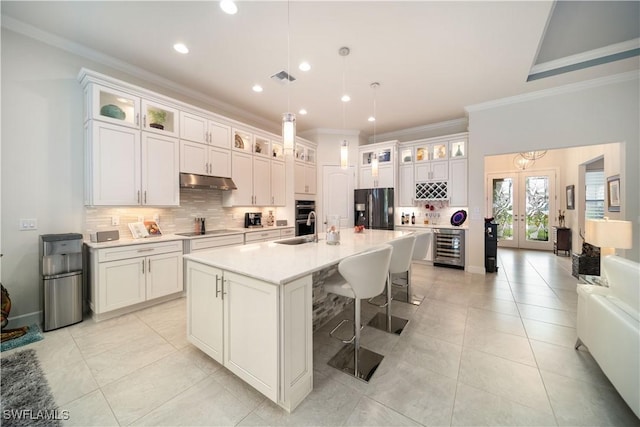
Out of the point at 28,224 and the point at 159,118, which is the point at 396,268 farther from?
the point at 28,224

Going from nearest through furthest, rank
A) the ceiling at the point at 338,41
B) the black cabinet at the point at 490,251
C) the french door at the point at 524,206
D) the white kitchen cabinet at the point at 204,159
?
the ceiling at the point at 338,41 < the white kitchen cabinet at the point at 204,159 < the black cabinet at the point at 490,251 < the french door at the point at 524,206

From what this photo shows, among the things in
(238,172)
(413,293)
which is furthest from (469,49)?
(238,172)

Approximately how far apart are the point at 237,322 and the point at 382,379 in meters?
1.15

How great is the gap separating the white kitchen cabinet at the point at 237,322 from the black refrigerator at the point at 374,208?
426 cm

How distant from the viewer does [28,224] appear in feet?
8.55

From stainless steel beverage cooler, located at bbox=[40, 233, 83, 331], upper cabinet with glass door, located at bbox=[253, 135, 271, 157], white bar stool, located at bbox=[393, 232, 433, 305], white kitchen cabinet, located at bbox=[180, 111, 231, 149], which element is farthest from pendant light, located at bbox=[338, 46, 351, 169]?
stainless steel beverage cooler, located at bbox=[40, 233, 83, 331]

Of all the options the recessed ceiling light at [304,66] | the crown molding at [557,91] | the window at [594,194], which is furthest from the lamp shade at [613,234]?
the recessed ceiling light at [304,66]

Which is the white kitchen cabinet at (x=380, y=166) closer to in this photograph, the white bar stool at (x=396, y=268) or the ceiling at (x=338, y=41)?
the ceiling at (x=338, y=41)

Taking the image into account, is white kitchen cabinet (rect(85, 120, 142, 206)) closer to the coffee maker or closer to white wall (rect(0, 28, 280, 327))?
white wall (rect(0, 28, 280, 327))

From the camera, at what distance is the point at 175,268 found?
3244mm

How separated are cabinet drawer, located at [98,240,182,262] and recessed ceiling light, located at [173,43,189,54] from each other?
232 centimetres

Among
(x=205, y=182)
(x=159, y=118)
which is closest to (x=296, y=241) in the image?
(x=205, y=182)

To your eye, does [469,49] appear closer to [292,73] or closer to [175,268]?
[292,73]

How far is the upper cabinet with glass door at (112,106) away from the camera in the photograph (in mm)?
2723
